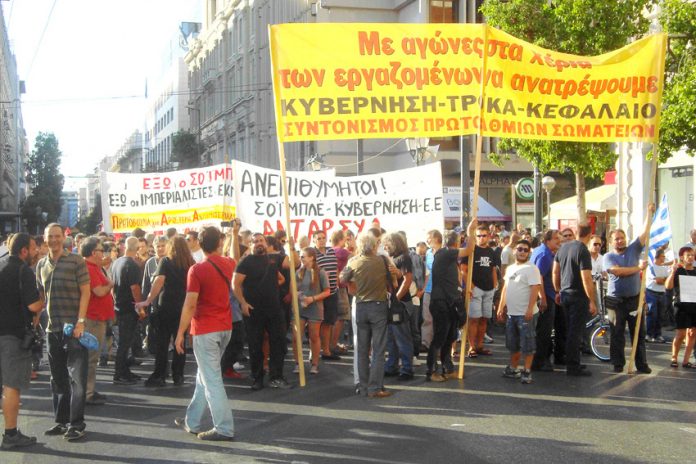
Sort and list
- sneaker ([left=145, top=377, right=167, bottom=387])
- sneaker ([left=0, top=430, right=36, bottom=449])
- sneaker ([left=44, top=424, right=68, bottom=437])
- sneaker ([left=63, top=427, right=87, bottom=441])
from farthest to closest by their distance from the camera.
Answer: sneaker ([left=145, top=377, right=167, bottom=387]), sneaker ([left=44, top=424, right=68, bottom=437]), sneaker ([left=63, top=427, right=87, bottom=441]), sneaker ([left=0, top=430, right=36, bottom=449])

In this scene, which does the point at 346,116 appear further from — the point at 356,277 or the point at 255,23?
the point at 255,23

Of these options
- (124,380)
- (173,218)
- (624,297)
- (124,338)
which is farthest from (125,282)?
(624,297)

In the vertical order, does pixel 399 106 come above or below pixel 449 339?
above

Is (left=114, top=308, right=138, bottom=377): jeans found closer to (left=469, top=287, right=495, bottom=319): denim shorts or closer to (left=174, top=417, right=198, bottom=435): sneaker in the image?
(left=174, top=417, right=198, bottom=435): sneaker

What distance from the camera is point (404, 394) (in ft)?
31.1

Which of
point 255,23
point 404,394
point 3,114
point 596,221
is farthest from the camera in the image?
point 3,114

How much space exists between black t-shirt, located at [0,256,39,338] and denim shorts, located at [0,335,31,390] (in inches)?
2.7

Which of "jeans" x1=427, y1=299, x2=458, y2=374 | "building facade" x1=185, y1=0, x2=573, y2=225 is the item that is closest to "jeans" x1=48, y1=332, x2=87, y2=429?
"jeans" x1=427, y1=299, x2=458, y2=374

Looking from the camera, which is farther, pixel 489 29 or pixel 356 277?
pixel 489 29

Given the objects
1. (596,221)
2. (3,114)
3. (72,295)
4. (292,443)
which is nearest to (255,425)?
(292,443)

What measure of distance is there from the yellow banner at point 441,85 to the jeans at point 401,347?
91.8 inches

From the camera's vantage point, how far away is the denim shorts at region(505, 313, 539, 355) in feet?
33.1

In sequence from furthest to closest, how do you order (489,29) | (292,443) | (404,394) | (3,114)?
(3,114) → (489,29) → (404,394) → (292,443)

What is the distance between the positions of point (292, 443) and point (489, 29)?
5442mm
